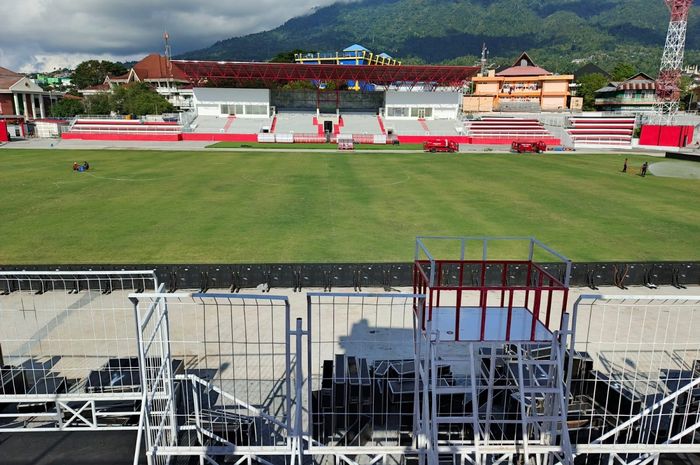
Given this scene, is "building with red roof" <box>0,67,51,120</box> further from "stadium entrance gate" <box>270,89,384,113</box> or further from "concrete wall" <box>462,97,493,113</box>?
"concrete wall" <box>462,97,493,113</box>

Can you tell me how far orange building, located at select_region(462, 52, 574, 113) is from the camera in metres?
109

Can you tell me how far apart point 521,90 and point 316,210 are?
105081 millimetres

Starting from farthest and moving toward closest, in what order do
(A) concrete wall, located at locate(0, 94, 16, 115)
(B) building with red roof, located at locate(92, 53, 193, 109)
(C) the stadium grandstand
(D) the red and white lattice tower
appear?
(B) building with red roof, located at locate(92, 53, 193, 109), (A) concrete wall, located at locate(0, 94, 16, 115), (C) the stadium grandstand, (D) the red and white lattice tower

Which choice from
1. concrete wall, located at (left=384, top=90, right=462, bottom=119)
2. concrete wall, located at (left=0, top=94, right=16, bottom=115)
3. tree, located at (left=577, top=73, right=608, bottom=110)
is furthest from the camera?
tree, located at (left=577, top=73, right=608, bottom=110)

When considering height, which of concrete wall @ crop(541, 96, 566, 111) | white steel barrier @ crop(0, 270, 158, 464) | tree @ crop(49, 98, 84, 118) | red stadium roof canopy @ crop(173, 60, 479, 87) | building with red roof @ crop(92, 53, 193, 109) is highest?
building with red roof @ crop(92, 53, 193, 109)

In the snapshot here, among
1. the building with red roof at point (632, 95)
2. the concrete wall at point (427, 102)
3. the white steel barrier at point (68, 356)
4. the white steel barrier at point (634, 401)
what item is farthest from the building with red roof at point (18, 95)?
the building with red roof at point (632, 95)

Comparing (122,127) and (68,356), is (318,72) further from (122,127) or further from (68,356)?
(68,356)

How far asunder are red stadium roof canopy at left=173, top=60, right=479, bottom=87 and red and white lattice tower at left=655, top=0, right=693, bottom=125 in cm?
2695

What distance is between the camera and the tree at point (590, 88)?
4692 inches

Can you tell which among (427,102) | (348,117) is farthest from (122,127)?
(427,102)

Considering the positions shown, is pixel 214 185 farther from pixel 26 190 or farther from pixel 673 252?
pixel 673 252

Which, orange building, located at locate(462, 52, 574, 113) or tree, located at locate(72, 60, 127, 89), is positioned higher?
tree, located at locate(72, 60, 127, 89)

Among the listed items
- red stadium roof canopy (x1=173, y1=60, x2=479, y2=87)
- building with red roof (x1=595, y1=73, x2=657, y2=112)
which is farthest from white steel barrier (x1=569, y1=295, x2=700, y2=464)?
building with red roof (x1=595, y1=73, x2=657, y2=112)

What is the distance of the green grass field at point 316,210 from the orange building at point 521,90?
7499 centimetres
